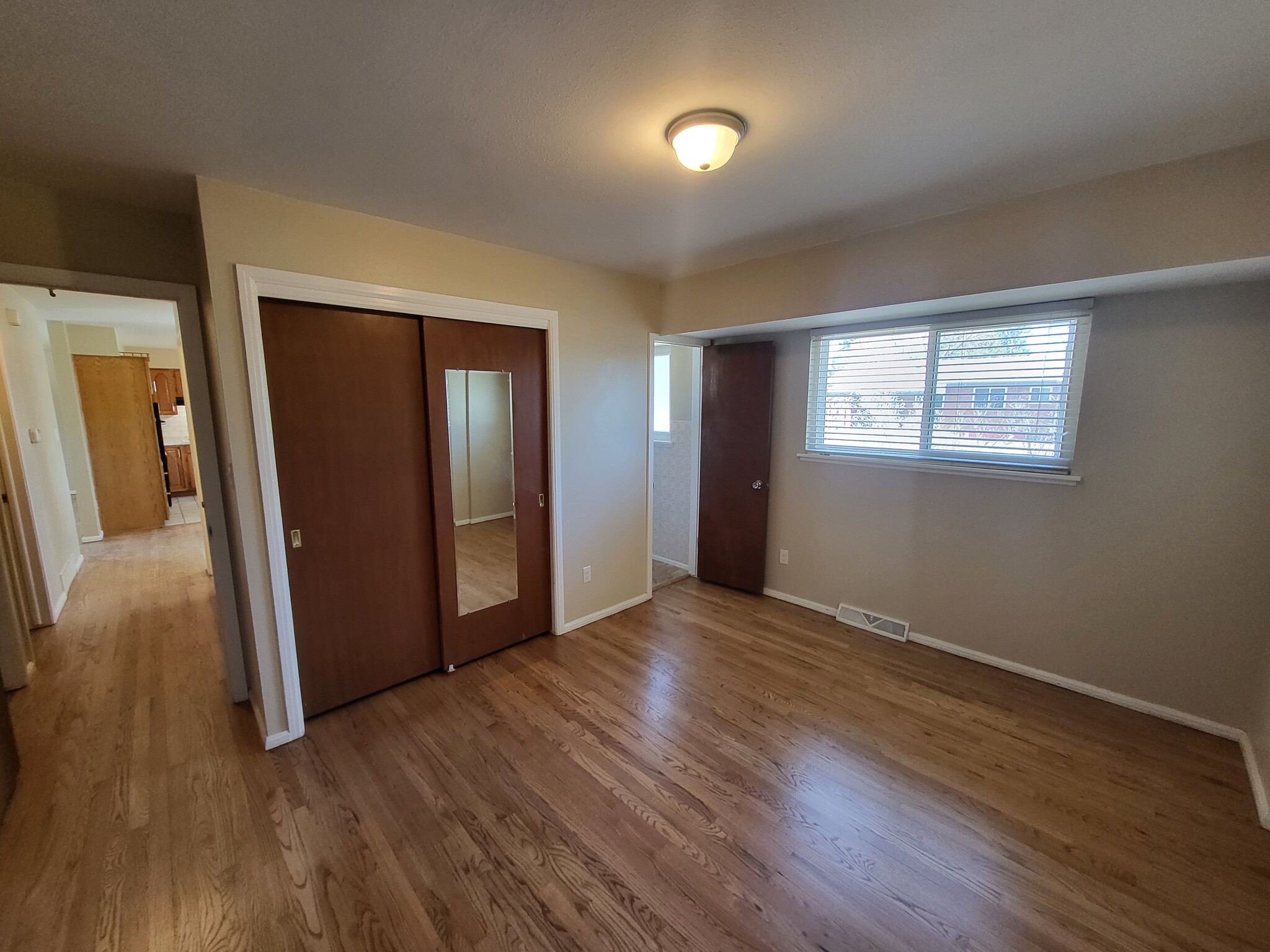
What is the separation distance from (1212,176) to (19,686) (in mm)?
6034

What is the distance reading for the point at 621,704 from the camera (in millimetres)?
2518

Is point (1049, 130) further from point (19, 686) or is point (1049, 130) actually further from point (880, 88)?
point (19, 686)

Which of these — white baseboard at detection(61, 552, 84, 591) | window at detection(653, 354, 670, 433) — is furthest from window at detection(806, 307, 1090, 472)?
white baseboard at detection(61, 552, 84, 591)

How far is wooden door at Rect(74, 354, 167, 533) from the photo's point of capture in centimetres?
562

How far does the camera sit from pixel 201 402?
2.26m

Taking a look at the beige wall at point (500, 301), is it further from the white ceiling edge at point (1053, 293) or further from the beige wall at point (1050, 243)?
the beige wall at point (1050, 243)

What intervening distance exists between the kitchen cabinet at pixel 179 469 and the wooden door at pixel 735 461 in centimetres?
857

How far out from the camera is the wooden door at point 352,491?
217cm

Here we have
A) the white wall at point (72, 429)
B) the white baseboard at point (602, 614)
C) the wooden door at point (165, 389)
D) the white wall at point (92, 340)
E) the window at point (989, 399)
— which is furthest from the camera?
the wooden door at point (165, 389)

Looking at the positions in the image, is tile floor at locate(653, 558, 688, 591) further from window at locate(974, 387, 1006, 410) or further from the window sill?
window at locate(974, 387, 1006, 410)

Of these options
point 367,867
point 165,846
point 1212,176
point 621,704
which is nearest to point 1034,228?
point 1212,176

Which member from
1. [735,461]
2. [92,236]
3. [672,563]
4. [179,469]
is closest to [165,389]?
[179,469]

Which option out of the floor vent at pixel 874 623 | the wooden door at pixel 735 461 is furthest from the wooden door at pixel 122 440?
the floor vent at pixel 874 623

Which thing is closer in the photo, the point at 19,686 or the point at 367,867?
the point at 367,867
